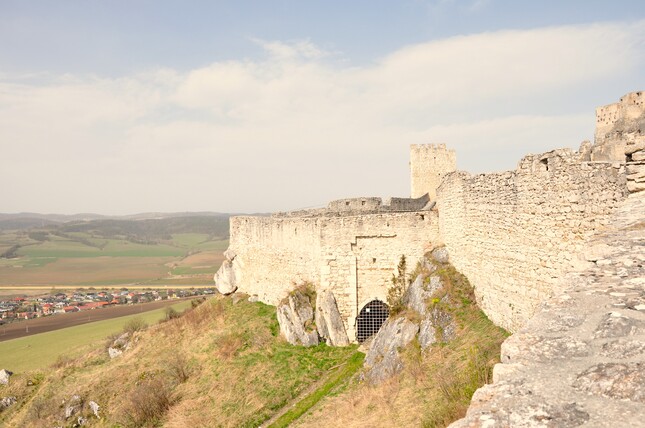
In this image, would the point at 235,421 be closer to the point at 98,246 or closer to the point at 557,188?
the point at 557,188

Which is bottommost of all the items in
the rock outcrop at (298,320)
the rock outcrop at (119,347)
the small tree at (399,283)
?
the rock outcrop at (119,347)

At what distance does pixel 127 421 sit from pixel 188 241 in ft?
580

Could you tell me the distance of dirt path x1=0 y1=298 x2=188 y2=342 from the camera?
6065 cm

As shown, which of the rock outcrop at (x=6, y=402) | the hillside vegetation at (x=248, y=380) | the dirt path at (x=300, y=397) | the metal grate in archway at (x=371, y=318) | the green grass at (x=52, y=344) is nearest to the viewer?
the hillside vegetation at (x=248, y=380)

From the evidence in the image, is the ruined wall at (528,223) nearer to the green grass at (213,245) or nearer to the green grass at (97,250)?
the green grass at (213,245)

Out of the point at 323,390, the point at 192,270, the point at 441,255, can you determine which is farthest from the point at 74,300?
the point at 441,255

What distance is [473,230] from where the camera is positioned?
51.3 feet

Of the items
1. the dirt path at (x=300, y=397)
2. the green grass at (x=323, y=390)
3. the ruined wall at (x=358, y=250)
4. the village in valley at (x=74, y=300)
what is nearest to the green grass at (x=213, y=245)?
the village in valley at (x=74, y=300)

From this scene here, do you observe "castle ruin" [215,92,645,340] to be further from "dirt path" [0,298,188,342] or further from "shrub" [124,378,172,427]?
"dirt path" [0,298,188,342]

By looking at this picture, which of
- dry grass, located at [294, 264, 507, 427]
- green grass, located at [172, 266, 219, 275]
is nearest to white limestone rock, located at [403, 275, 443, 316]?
dry grass, located at [294, 264, 507, 427]

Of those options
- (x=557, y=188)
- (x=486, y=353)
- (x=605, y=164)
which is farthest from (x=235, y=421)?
(x=605, y=164)

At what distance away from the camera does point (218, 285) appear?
3175 centimetres

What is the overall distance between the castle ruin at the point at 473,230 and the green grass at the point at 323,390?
237cm

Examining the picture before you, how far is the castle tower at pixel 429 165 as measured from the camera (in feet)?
110
